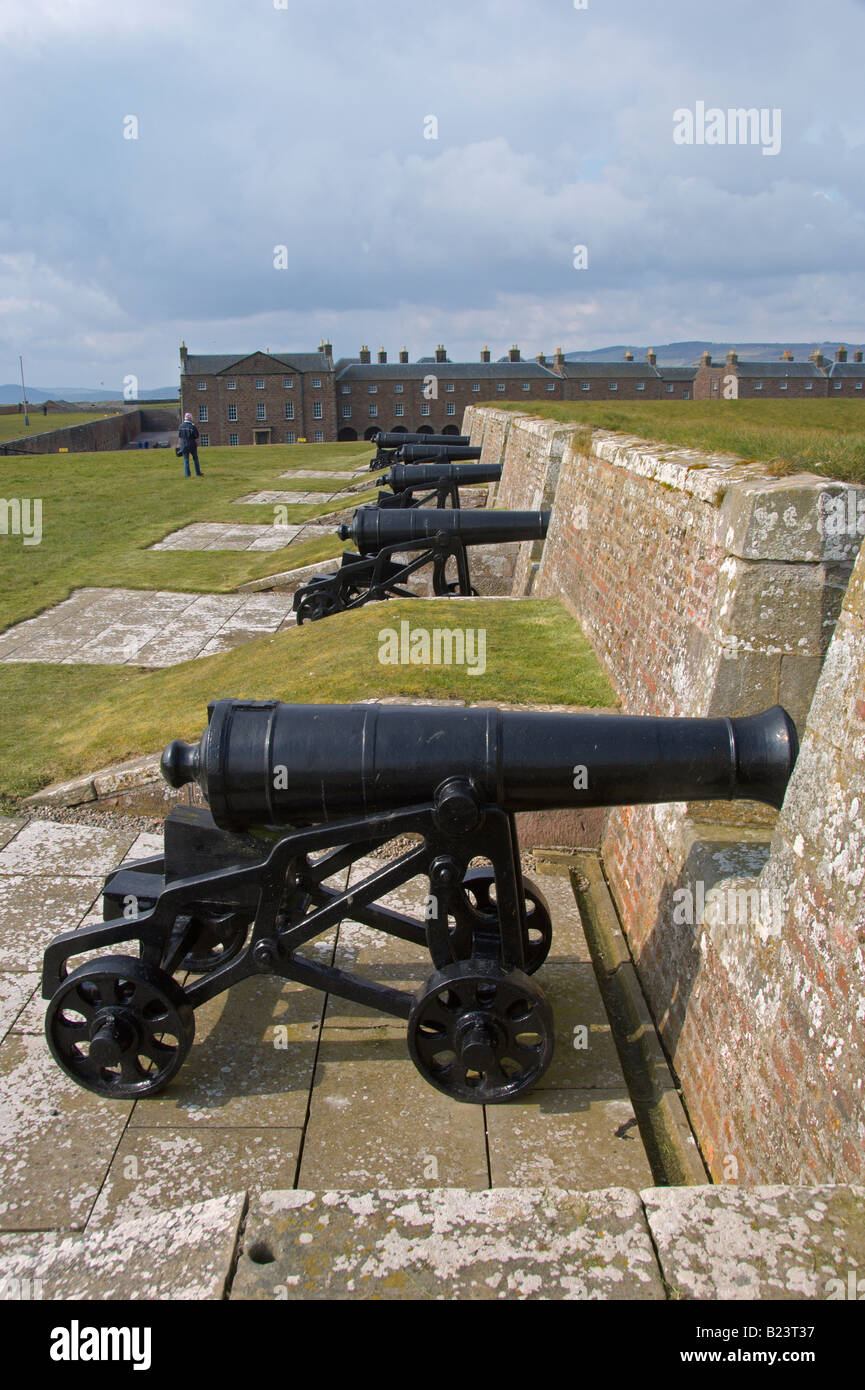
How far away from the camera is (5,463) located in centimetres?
2903

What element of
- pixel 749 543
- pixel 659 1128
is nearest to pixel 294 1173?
pixel 659 1128

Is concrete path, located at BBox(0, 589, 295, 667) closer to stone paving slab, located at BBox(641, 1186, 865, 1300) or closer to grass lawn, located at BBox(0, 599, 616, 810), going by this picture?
grass lawn, located at BBox(0, 599, 616, 810)

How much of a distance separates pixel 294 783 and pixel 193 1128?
4.34 ft

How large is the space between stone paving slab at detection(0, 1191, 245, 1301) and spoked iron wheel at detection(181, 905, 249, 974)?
4.97 feet

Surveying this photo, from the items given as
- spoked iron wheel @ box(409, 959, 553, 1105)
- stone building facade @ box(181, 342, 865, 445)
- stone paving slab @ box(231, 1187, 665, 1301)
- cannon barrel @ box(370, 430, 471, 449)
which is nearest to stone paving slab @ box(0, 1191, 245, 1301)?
stone paving slab @ box(231, 1187, 665, 1301)

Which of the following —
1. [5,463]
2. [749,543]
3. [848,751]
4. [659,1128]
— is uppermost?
[5,463]

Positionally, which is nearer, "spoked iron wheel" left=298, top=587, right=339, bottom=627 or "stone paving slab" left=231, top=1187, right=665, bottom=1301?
"stone paving slab" left=231, top=1187, right=665, bottom=1301

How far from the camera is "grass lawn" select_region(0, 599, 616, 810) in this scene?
20.6 feet

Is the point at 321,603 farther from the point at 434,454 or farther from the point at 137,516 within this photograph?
the point at 137,516

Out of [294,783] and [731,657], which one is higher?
[731,657]

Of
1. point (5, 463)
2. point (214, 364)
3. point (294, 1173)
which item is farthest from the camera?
point (214, 364)

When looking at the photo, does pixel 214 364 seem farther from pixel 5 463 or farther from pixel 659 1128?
pixel 659 1128

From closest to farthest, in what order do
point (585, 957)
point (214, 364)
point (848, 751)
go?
point (848, 751) < point (585, 957) < point (214, 364)

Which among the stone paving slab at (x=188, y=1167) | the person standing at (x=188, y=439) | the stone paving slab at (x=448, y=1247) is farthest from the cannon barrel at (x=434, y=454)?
the stone paving slab at (x=448, y=1247)
